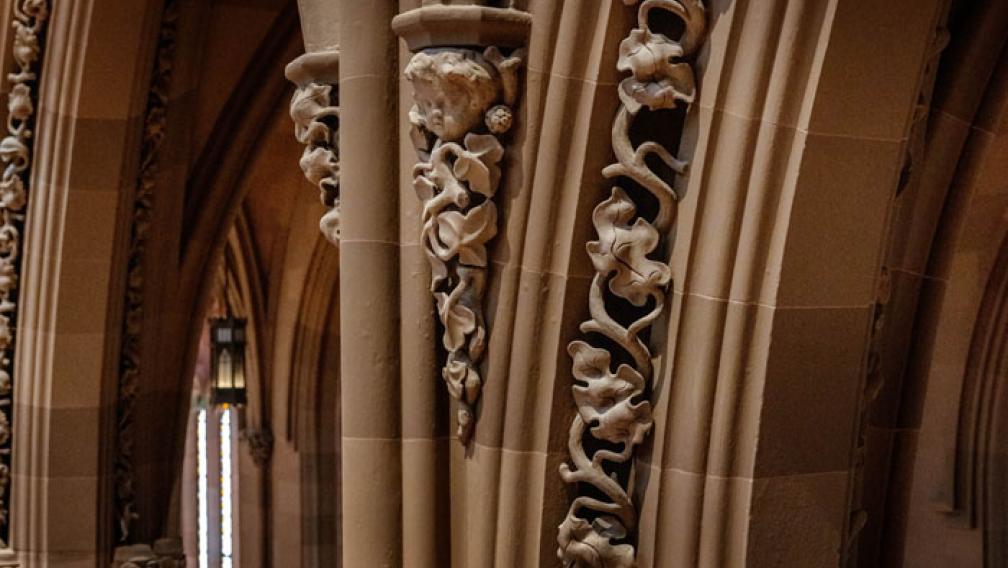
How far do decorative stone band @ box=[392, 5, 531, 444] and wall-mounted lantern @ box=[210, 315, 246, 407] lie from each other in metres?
10.2

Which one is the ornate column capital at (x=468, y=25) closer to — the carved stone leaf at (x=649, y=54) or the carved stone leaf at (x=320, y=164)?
the carved stone leaf at (x=649, y=54)

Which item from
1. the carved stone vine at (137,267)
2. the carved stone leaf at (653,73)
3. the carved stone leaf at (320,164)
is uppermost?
the carved stone leaf at (653,73)

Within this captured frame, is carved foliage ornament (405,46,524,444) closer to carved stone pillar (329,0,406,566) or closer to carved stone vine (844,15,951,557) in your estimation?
carved stone pillar (329,0,406,566)

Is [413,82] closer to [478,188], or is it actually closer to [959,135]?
[478,188]

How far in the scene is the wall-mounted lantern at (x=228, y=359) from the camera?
1324 cm

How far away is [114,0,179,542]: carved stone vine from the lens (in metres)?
7.02

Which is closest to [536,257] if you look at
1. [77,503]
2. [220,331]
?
[77,503]

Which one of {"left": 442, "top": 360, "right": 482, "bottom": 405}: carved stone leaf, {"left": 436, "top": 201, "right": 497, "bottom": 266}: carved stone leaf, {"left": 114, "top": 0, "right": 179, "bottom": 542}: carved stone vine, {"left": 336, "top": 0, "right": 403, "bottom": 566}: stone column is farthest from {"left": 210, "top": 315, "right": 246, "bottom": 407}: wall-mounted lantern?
{"left": 436, "top": 201, "right": 497, "bottom": 266}: carved stone leaf

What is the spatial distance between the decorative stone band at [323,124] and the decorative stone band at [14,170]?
3.66m

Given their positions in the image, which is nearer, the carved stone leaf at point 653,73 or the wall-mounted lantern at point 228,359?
the carved stone leaf at point 653,73

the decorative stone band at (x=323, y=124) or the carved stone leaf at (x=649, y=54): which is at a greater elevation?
the carved stone leaf at (x=649, y=54)

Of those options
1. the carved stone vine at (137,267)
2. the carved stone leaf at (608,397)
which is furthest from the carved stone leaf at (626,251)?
the carved stone vine at (137,267)

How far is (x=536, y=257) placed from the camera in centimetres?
310

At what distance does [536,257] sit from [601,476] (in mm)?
A: 391
